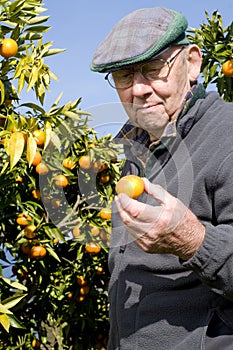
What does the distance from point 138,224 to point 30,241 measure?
2201mm

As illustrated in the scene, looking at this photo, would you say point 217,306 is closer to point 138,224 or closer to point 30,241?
point 138,224

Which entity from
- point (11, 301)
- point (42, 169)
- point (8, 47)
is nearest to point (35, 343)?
point (42, 169)

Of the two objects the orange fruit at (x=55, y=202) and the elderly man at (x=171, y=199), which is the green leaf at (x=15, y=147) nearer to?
the elderly man at (x=171, y=199)

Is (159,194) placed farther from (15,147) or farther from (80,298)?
(80,298)

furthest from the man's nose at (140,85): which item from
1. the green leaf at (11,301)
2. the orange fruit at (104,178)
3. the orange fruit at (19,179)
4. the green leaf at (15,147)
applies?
the orange fruit at (104,178)

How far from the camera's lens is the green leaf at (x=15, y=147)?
7.71 ft

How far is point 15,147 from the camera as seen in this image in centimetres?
237

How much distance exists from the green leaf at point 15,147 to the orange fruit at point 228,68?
1.56m

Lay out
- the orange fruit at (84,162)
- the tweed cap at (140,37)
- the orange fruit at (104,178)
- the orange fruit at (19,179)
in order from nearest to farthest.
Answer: the tweed cap at (140,37) < the orange fruit at (19,179) < the orange fruit at (84,162) < the orange fruit at (104,178)

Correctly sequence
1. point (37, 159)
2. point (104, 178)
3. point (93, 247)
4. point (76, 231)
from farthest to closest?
point (104, 178)
point (93, 247)
point (76, 231)
point (37, 159)

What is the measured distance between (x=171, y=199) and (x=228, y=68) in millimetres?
2613

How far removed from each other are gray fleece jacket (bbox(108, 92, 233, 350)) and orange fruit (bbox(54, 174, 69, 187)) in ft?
6.26

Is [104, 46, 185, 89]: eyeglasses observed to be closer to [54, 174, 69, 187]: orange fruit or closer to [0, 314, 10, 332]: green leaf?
[0, 314, 10, 332]: green leaf

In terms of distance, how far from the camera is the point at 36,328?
12.6 ft
